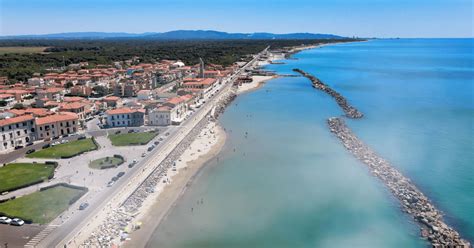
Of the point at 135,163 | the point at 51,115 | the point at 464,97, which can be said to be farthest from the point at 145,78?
the point at 464,97

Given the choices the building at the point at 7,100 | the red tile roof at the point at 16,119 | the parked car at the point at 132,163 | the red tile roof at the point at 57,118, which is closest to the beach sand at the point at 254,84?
the red tile roof at the point at 57,118

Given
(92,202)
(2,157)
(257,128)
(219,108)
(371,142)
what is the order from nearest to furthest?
(92,202) < (2,157) < (371,142) < (257,128) < (219,108)

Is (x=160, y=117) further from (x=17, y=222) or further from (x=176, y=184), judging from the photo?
(x=17, y=222)

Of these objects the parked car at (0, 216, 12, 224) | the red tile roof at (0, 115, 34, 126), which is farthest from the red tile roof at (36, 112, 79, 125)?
the parked car at (0, 216, 12, 224)

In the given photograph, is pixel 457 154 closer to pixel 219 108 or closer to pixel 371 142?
pixel 371 142

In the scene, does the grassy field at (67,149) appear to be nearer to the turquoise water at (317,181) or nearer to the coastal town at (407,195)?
the turquoise water at (317,181)

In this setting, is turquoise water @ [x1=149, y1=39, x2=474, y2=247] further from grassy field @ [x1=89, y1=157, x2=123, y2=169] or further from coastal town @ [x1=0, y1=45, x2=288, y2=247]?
grassy field @ [x1=89, y1=157, x2=123, y2=169]
